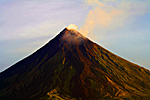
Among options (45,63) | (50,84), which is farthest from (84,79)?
(45,63)

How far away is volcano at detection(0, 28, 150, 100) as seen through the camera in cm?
15912

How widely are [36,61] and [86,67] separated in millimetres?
44945

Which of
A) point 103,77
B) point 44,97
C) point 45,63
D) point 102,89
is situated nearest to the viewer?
point 44,97

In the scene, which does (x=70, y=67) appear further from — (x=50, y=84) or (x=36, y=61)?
(x=36, y=61)

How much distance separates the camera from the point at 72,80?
553 ft

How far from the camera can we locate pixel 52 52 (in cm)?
19812

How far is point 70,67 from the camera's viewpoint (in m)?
180

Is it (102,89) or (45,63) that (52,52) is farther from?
(102,89)

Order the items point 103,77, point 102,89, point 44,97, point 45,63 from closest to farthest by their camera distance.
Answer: point 44,97, point 102,89, point 103,77, point 45,63

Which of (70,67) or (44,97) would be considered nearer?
(44,97)

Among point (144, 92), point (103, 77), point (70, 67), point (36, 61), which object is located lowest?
point (144, 92)

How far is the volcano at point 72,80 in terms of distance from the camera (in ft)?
522

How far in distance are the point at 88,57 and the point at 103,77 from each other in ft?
85.2

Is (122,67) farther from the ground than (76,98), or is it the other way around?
(122,67)
